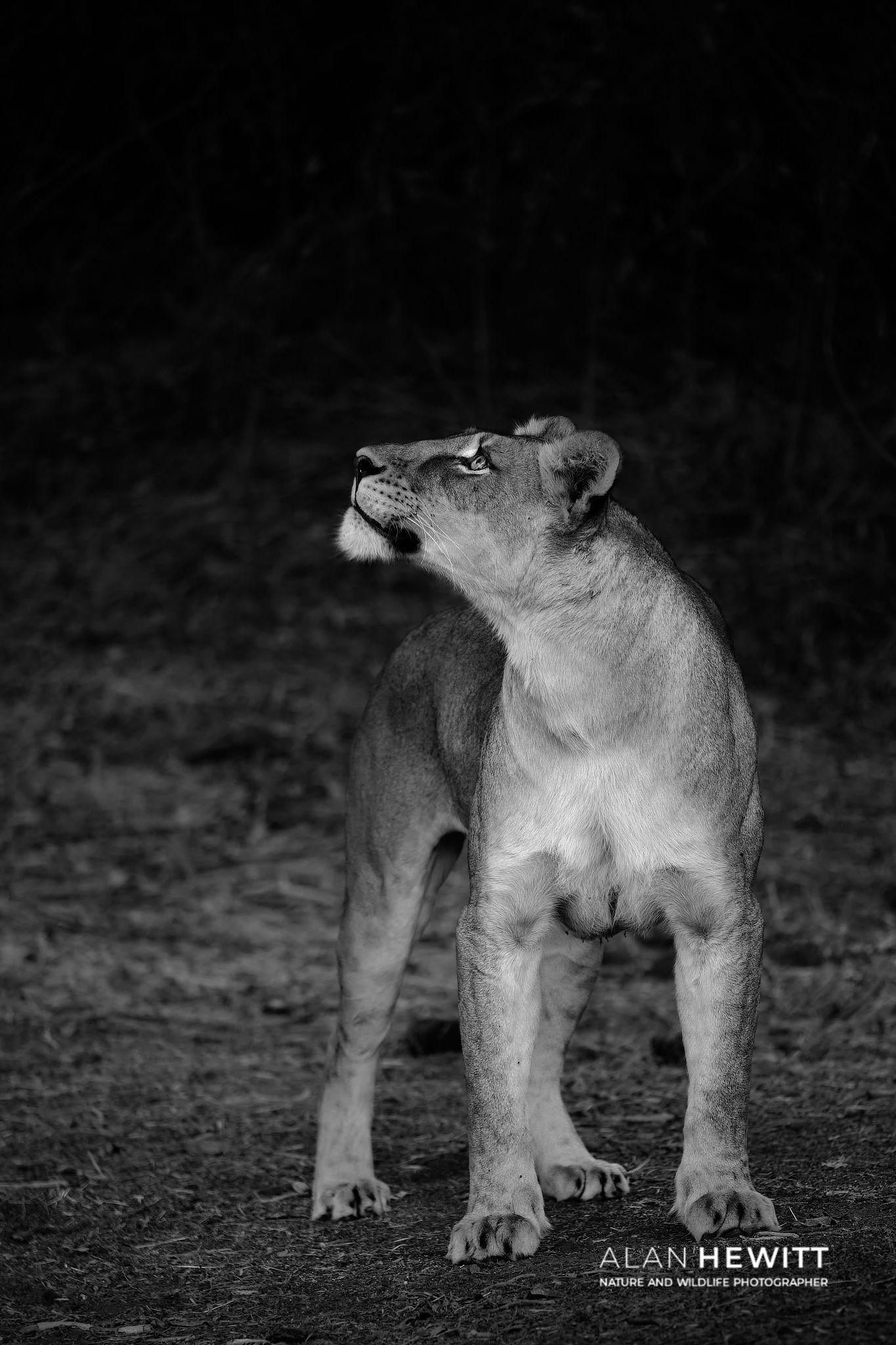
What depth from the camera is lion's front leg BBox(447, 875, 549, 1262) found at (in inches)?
168

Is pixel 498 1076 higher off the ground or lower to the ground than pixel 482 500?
lower

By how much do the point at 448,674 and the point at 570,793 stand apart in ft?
2.95

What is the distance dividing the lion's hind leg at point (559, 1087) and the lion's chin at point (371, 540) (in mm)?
1061

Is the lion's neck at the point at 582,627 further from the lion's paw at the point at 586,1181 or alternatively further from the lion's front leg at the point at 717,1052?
the lion's paw at the point at 586,1181

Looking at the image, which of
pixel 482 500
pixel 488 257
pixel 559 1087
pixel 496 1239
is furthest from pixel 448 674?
pixel 488 257

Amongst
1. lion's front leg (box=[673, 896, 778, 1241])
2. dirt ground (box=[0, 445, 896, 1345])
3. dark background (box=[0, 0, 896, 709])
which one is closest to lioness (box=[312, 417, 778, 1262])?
lion's front leg (box=[673, 896, 778, 1241])

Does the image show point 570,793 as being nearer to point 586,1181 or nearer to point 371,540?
point 371,540

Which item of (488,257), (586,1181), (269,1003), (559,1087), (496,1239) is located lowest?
(496,1239)

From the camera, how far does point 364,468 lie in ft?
15.6

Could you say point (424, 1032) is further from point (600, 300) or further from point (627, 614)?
point (600, 300)

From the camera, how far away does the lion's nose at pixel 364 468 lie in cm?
472

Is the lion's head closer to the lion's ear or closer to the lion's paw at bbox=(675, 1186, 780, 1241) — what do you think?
the lion's ear

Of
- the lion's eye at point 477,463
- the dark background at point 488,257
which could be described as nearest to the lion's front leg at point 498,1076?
the lion's eye at point 477,463

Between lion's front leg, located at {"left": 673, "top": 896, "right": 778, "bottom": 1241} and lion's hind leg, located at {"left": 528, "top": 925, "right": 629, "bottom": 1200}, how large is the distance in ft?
1.42
